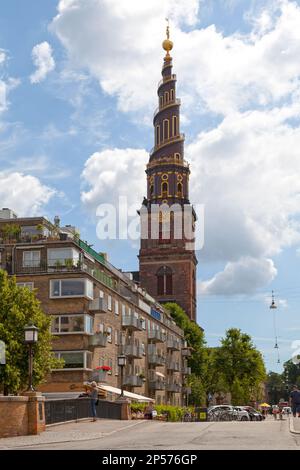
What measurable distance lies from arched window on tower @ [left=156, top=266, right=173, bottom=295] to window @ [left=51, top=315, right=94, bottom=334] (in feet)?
218

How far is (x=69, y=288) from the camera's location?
5975 centimetres

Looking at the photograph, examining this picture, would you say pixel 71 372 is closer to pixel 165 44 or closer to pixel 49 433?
pixel 49 433

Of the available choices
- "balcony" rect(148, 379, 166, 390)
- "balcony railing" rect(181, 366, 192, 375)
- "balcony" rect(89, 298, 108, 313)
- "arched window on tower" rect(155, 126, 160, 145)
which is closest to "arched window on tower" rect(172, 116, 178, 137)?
"arched window on tower" rect(155, 126, 160, 145)

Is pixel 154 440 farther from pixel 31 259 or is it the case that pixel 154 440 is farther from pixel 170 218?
pixel 170 218

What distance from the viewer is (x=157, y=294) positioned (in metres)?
126

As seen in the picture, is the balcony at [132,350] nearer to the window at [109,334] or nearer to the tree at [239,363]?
the window at [109,334]

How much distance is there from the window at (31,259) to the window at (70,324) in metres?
5.28

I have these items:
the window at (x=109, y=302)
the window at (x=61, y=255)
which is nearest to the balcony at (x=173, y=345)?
the window at (x=109, y=302)

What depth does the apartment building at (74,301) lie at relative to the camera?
193ft

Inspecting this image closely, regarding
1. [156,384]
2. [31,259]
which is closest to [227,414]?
[31,259]

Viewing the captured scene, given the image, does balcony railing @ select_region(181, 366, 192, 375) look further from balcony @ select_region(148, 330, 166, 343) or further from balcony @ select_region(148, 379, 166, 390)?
balcony @ select_region(148, 379, 166, 390)

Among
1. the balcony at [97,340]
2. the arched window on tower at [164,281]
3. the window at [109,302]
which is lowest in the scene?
the balcony at [97,340]

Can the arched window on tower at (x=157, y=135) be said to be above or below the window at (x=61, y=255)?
above
